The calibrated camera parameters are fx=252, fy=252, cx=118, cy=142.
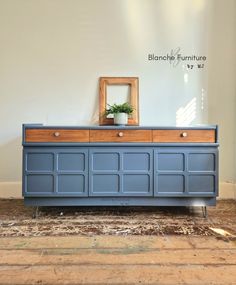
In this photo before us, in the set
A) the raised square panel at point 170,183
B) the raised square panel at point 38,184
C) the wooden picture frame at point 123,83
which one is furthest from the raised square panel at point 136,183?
the wooden picture frame at point 123,83

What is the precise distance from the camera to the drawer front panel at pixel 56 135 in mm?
2162

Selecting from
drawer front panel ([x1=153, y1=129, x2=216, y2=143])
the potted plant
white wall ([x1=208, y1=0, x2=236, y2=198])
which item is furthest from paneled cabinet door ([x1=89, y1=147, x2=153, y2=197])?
white wall ([x1=208, y1=0, x2=236, y2=198])

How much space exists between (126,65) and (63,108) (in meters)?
0.86

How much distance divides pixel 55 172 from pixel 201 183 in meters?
1.27

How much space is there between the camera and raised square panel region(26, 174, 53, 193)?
7.11 ft

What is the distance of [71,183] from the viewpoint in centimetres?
218

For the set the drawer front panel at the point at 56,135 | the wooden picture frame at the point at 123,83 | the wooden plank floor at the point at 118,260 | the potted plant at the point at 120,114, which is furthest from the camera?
the wooden picture frame at the point at 123,83

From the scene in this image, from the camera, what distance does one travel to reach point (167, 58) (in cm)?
283

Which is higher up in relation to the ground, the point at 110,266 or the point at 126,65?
the point at 126,65

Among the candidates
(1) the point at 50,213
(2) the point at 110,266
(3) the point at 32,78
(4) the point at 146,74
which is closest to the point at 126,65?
(4) the point at 146,74

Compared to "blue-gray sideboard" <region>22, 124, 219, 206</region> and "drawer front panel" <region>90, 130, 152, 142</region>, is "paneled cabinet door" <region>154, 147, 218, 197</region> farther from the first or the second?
"drawer front panel" <region>90, 130, 152, 142</region>

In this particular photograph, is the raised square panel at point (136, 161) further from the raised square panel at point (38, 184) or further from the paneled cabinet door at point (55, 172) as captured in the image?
the raised square panel at point (38, 184)

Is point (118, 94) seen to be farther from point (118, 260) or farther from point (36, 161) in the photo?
point (118, 260)

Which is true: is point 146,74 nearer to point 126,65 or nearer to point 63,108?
point 126,65
